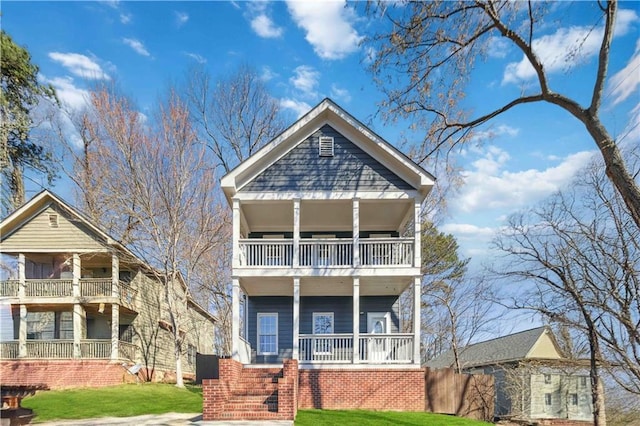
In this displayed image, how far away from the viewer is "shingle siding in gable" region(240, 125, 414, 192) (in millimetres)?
14211

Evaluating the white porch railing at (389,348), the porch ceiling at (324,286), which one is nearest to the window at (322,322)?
the porch ceiling at (324,286)

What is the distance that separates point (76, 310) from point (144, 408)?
9995 mm

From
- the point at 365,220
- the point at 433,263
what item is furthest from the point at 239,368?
the point at 433,263

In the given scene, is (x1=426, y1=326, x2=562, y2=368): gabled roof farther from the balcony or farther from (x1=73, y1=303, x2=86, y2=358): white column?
(x1=73, y1=303, x2=86, y2=358): white column

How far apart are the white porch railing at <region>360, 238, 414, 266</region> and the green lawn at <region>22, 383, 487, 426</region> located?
4.54 meters

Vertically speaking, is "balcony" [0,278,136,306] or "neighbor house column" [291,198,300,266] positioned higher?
"neighbor house column" [291,198,300,266]

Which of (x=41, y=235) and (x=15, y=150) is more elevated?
(x=15, y=150)

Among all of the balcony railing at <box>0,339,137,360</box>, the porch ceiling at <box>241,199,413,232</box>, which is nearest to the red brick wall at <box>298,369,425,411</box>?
the porch ceiling at <box>241,199,413,232</box>

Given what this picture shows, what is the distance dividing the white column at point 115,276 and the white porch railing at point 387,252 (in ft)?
42.5

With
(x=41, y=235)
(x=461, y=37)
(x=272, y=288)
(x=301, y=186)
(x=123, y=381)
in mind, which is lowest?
(x=123, y=381)

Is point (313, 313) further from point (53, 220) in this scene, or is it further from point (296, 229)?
point (53, 220)

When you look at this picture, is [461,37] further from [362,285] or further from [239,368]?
[239,368]

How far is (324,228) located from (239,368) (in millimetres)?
6119

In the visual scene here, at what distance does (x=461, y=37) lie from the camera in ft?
28.9
